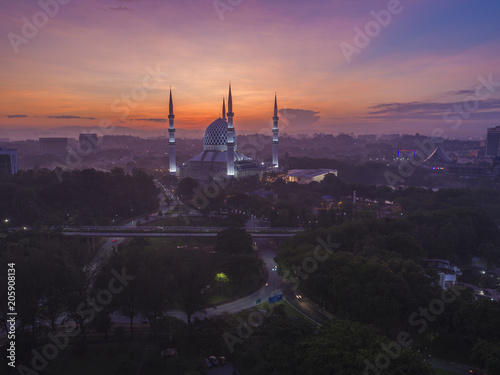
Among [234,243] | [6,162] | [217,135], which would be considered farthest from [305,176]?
[6,162]

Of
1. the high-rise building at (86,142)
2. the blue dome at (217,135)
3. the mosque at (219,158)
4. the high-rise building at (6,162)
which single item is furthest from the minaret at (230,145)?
the high-rise building at (86,142)

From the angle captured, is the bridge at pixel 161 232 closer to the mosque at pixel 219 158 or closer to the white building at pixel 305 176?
the mosque at pixel 219 158

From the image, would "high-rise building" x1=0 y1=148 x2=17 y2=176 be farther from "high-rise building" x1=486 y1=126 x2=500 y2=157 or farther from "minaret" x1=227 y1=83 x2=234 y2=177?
"high-rise building" x1=486 y1=126 x2=500 y2=157

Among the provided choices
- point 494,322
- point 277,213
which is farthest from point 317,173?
point 494,322

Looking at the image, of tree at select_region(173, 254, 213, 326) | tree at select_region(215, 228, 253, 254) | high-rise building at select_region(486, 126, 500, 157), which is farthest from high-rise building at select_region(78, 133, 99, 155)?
high-rise building at select_region(486, 126, 500, 157)

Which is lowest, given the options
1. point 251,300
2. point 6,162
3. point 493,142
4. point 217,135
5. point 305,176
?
point 251,300

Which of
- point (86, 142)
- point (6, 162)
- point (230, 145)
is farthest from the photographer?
point (86, 142)

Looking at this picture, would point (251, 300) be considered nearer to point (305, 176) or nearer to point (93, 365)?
point (93, 365)
